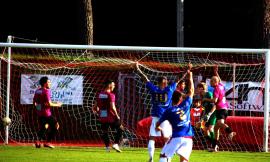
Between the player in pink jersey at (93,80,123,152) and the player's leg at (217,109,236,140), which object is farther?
the player's leg at (217,109,236,140)

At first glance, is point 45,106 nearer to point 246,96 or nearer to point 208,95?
point 208,95

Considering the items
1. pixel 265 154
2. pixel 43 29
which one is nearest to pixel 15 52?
pixel 43 29

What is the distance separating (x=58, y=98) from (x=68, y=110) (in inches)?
22.4

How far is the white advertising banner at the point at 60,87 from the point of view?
25328mm

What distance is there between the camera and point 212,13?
38938 millimetres

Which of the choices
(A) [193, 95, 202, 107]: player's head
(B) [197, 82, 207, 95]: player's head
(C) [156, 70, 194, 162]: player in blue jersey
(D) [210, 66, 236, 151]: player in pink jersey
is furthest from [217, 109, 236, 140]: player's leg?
(C) [156, 70, 194, 162]: player in blue jersey

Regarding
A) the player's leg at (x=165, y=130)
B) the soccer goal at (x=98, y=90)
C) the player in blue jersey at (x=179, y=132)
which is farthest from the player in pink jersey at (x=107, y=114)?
the player in blue jersey at (x=179, y=132)

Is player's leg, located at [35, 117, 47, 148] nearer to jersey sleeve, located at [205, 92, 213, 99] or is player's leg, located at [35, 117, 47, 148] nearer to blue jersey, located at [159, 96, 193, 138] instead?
jersey sleeve, located at [205, 92, 213, 99]

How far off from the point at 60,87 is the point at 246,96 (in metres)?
5.44

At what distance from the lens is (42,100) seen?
74.0ft

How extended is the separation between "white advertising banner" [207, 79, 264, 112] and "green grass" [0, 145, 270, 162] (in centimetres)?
280

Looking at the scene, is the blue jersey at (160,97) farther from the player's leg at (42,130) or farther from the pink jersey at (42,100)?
the player's leg at (42,130)

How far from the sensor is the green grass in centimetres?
1972

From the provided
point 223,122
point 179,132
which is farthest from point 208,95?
point 179,132
